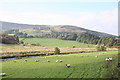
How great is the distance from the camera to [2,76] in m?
30.2

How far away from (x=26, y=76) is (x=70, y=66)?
10.5 metres

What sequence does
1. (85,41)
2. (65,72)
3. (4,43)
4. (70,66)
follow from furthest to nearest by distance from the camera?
(85,41) < (4,43) < (70,66) < (65,72)

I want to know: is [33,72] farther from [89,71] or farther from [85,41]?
[85,41]

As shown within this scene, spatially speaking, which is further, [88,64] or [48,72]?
[88,64]

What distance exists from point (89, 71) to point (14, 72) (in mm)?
14694

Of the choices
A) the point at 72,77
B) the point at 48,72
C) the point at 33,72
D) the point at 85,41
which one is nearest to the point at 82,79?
the point at 72,77

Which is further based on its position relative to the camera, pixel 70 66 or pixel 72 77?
pixel 70 66

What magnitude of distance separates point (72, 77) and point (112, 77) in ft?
23.7

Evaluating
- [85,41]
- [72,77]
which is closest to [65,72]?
[72,77]

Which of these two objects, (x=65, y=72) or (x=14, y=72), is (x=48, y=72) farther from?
(x=14, y=72)

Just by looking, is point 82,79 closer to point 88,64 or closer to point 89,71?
point 89,71

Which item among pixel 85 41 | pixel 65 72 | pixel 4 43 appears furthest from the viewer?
pixel 85 41

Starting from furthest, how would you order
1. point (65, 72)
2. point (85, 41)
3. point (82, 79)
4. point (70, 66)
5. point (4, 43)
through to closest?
→ point (85, 41) → point (4, 43) → point (70, 66) → point (65, 72) → point (82, 79)

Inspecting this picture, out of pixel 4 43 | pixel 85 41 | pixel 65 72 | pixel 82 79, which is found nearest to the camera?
pixel 82 79
